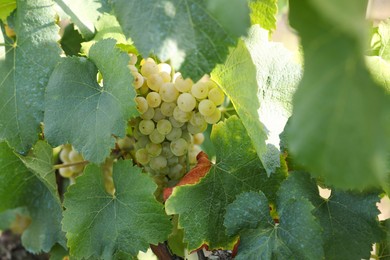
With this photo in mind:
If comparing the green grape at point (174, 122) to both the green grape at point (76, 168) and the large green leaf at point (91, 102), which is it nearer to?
the large green leaf at point (91, 102)

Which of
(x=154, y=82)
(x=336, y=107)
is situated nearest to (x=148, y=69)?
(x=154, y=82)

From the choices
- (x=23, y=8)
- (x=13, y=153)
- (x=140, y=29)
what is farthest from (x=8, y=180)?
(x=140, y=29)

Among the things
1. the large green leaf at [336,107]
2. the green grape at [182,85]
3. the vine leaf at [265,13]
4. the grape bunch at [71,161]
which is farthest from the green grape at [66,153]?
the large green leaf at [336,107]

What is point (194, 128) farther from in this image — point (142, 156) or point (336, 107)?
point (336, 107)

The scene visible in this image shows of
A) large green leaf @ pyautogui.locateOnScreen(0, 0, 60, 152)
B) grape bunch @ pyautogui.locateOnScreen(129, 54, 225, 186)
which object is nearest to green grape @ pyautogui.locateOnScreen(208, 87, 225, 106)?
grape bunch @ pyautogui.locateOnScreen(129, 54, 225, 186)

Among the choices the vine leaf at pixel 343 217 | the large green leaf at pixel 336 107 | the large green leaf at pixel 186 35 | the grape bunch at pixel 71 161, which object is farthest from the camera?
the grape bunch at pixel 71 161

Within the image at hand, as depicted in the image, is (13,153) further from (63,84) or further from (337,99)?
(337,99)
